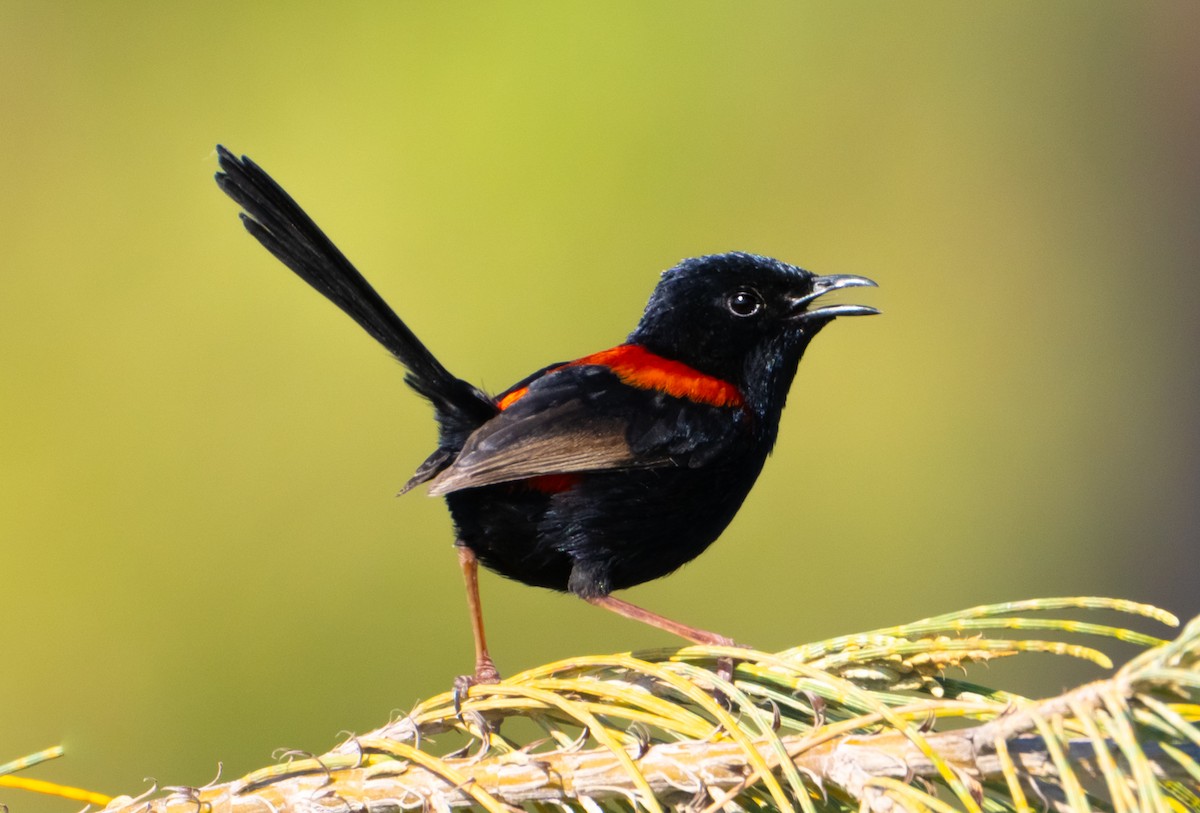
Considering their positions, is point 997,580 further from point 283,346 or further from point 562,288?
point 283,346

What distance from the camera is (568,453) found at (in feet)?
8.93

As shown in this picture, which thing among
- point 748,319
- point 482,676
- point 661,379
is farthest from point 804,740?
point 748,319

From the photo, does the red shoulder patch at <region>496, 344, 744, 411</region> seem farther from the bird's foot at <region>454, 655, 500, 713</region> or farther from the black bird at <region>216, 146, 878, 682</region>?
the bird's foot at <region>454, 655, 500, 713</region>

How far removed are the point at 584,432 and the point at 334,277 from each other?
0.68 metres

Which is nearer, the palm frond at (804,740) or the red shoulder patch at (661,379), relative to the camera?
the palm frond at (804,740)

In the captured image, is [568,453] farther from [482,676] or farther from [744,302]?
[744,302]

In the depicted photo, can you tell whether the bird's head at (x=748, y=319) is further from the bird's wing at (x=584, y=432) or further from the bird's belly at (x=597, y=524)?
the bird's belly at (x=597, y=524)

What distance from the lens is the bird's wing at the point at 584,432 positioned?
8.70 ft

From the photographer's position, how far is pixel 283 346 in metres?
5.04

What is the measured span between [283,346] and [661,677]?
374cm

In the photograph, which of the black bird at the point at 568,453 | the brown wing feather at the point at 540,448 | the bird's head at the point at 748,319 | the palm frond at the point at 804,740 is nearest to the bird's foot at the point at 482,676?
the black bird at the point at 568,453

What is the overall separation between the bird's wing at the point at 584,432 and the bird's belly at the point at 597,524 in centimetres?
5

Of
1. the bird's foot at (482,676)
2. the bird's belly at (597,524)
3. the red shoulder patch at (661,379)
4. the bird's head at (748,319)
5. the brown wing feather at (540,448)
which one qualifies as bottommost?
the bird's foot at (482,676)

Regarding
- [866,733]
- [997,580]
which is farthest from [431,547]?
[866,733]
